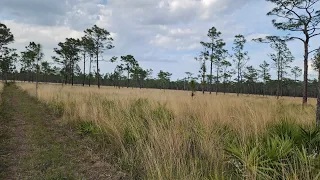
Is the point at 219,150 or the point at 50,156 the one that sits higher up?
the point at 219,150

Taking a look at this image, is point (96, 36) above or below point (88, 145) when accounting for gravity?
above

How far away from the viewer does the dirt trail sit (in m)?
4.20

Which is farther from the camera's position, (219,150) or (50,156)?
(50,156)

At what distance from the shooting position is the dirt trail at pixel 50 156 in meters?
4.20

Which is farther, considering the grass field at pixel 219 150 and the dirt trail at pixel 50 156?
the dirt trail at pixel 50 156

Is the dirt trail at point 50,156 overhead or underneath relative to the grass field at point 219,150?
underneath

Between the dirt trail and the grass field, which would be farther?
the dirt trail

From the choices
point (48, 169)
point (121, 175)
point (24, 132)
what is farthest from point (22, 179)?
point (24, 132)

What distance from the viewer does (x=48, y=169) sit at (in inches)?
173

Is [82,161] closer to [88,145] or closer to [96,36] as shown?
[88,145]

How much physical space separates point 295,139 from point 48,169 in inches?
166

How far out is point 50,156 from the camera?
5.12m

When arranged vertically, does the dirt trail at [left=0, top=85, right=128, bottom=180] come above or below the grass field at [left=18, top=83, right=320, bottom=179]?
below

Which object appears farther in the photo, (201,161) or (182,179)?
(201,161)
